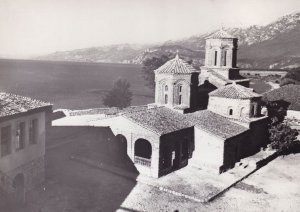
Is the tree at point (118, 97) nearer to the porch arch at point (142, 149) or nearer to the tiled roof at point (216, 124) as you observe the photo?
the tiled roof at point (216, 124)

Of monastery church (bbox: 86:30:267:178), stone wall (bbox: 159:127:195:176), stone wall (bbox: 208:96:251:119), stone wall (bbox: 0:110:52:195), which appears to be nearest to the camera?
stone wall (bbox: 0:110:52:195)

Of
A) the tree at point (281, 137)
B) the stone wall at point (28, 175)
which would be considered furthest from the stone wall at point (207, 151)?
the stone wall at point (28, 175)

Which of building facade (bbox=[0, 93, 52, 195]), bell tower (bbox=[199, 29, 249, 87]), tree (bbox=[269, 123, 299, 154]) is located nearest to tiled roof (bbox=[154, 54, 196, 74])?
bell tower (bbox=[199, 29, 249, 87])

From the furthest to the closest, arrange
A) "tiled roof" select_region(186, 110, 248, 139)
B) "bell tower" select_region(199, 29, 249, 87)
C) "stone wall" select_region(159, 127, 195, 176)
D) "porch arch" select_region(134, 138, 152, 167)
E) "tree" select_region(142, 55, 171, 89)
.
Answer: "tree" select_region(142, 55, 171, 89), "bell tower" select_region(199, 29, 249, 87), "porch arch" select_region(134, 138, 152, 167), "tiled roof" select_region(186, 110, 248, 139), "stone wall" select_region(159, 127, 195, 176)

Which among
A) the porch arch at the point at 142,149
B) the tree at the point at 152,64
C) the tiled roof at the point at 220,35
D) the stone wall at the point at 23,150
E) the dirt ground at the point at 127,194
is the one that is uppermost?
the tiled roof at the point at 220,35

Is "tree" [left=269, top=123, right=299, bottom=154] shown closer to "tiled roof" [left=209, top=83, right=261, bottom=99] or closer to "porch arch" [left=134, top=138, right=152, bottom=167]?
"tiled roof" [left=209, top=83, right=261, bottom=99]

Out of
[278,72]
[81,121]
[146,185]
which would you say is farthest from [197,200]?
[278,72]

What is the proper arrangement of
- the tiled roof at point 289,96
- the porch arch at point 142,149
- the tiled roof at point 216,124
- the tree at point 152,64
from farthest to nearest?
the tree at point 152,64 → the tiled roof at point 289,96 → the porch arch at point 142,149 → the tiled roof at point 216,124
